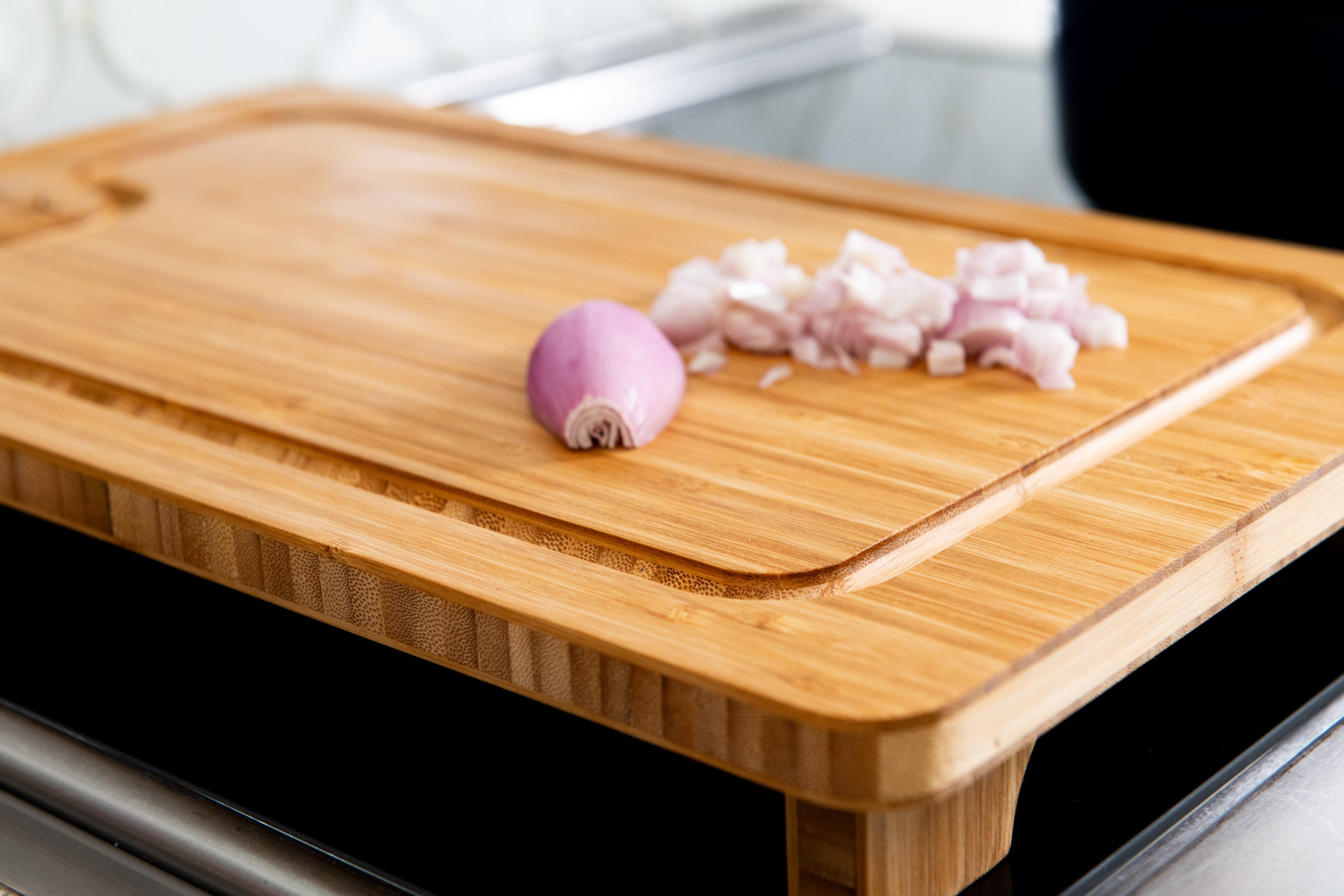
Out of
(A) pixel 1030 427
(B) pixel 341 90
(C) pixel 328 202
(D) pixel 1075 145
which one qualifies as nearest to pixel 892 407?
(A) pixel 1030 427

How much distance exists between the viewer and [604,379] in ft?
2.13

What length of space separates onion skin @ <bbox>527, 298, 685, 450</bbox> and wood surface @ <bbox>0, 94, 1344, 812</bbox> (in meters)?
0.06

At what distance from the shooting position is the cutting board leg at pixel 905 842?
1.56ft

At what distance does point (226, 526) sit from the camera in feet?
1.93

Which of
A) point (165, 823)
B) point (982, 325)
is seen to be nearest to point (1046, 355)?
point (982, 325)

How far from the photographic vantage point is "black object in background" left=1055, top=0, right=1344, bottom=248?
1041mm

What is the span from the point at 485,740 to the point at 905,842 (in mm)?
201

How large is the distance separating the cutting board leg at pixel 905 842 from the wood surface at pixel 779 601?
3cm

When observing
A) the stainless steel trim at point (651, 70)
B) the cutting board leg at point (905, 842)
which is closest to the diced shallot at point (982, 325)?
the cutting board leg at point (905, 842)

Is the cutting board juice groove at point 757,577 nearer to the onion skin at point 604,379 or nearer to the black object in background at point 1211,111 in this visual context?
the onion skin at point 604,379

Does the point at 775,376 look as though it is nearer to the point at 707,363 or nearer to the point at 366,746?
the point at 707,363

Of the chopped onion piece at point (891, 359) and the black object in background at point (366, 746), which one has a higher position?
the chopped onion piece at point (891, 359)

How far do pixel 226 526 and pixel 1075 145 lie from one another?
802 millimetres

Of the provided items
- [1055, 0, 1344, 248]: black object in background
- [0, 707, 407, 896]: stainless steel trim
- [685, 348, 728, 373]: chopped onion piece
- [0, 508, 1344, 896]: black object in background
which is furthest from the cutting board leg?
[1055, 0, 1344, 248]: black object in background
